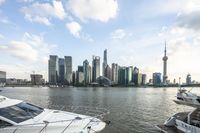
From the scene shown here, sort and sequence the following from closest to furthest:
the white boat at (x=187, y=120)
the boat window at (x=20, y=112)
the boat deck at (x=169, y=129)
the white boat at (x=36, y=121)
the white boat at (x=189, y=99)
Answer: the white boat at (x=36, y=121), the boat window at (x=20, y=112), the white boat at (x=187, y=120), the white boat at (x=189, y=99), the boat deck at (x=169, y=129)

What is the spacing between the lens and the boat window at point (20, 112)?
11.5 m

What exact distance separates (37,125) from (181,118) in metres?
14.5

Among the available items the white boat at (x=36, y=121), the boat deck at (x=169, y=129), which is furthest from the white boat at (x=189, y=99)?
the white boat at (x=36, y=121)

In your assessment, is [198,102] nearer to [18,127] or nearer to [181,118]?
[181,118]

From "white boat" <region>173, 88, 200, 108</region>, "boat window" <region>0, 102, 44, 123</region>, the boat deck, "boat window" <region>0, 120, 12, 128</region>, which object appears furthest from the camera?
the boat deck

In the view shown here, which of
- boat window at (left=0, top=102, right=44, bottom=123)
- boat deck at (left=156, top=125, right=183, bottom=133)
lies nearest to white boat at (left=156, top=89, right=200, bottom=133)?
boat deck at (left=156, top=125, right=183, bottom=133)

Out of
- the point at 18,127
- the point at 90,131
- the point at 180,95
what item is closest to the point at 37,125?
the point at 18,127

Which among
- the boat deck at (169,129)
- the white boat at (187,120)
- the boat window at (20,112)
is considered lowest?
the boat deck at (169,129)

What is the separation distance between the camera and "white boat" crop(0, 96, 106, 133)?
11105 mm

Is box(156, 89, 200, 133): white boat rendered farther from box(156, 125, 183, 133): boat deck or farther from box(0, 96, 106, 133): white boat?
box(0, 96, 106, 133): white boat

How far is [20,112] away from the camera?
40.2 feet

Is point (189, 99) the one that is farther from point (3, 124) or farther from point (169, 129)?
point (3, 124)

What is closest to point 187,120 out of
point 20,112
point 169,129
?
point 169,129

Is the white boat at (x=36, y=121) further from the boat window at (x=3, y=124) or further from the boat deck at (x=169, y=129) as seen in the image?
the boat deck at (x=169, y=129)
